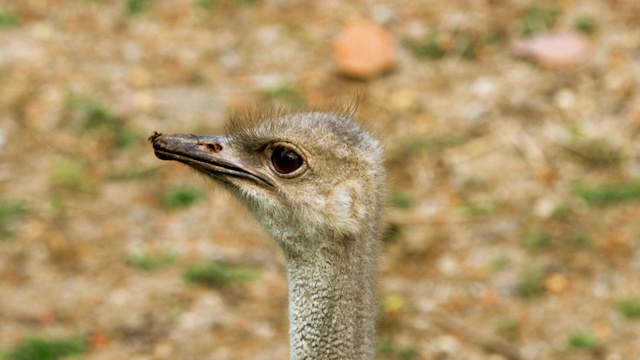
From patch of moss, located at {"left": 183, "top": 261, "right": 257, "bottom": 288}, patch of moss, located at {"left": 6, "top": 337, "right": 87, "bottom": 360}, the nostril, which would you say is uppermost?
patch of moss, located at {"left": 183, "top": 261, "right": 257, "bottom": 288}

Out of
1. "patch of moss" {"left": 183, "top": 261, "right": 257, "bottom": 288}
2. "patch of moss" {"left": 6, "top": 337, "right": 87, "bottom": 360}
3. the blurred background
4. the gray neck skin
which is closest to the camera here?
the gray neck skin

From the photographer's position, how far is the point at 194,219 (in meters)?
5.73

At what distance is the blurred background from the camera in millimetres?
4992

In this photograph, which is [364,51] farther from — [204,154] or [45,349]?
[204,154]

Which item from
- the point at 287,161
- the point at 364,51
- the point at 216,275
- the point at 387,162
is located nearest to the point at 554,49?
the point at 364,51

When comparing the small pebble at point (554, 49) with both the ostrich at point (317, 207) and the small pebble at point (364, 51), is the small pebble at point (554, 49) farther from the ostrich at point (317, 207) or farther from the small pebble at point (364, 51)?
the ostrich at point (317, 207)

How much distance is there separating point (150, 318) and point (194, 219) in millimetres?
→ 813

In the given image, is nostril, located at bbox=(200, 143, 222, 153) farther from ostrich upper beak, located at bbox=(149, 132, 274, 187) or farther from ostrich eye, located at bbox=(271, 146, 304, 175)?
ostrich eye, located at bbox=(271, 146, 304, 175)

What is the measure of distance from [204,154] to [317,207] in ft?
1.12

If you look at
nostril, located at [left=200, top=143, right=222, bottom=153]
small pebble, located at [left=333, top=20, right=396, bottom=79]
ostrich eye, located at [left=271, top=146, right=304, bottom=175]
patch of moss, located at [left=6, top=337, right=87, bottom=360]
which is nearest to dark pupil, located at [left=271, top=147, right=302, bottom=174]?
ostrich eye, located at [left=271, top=146, right=304, bottom=175]

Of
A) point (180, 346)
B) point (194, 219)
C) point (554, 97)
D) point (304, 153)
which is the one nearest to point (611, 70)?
point (554, 97)

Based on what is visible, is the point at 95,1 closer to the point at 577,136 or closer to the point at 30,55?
the point at 30,55

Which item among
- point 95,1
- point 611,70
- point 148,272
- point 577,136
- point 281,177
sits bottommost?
point 281,177

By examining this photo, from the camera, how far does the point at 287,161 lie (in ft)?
9.77
